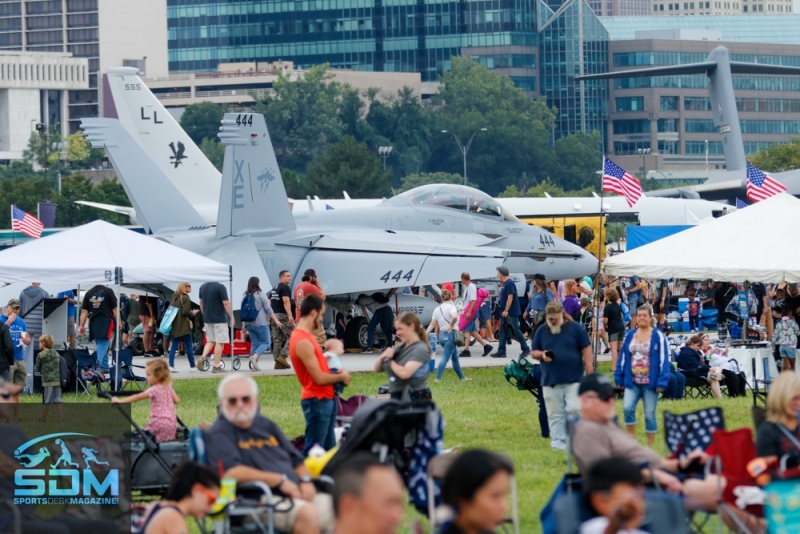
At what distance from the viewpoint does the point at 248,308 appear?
21562 mm

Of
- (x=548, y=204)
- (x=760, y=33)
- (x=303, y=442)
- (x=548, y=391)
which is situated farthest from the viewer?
(x=760, y=33)

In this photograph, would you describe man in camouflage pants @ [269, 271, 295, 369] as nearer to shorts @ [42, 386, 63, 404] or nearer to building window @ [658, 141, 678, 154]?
shorts @ [42, 386, 63, 404]

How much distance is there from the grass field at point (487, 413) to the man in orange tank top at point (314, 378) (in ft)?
3.69

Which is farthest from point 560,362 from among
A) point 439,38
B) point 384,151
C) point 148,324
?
point 439,38

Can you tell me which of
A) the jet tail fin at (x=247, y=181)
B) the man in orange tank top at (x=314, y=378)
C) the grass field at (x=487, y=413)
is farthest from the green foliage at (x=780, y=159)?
the man in orange tank top at (x=314, y=378)

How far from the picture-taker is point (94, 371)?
1889 cm

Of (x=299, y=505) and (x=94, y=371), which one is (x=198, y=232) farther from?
(x=299, y=505)

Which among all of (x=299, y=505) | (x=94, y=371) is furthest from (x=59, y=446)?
(x=94, y=371)

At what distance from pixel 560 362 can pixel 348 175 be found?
287 feet

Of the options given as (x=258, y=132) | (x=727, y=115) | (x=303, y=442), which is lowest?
(x=303, y=442)

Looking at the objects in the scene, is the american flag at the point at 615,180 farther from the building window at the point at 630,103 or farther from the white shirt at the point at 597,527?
the building window at the point at 630,103

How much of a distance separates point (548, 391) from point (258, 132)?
1353 centimetres

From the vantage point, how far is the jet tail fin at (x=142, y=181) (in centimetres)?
2527

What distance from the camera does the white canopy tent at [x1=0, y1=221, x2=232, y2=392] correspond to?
17125 millimetres
